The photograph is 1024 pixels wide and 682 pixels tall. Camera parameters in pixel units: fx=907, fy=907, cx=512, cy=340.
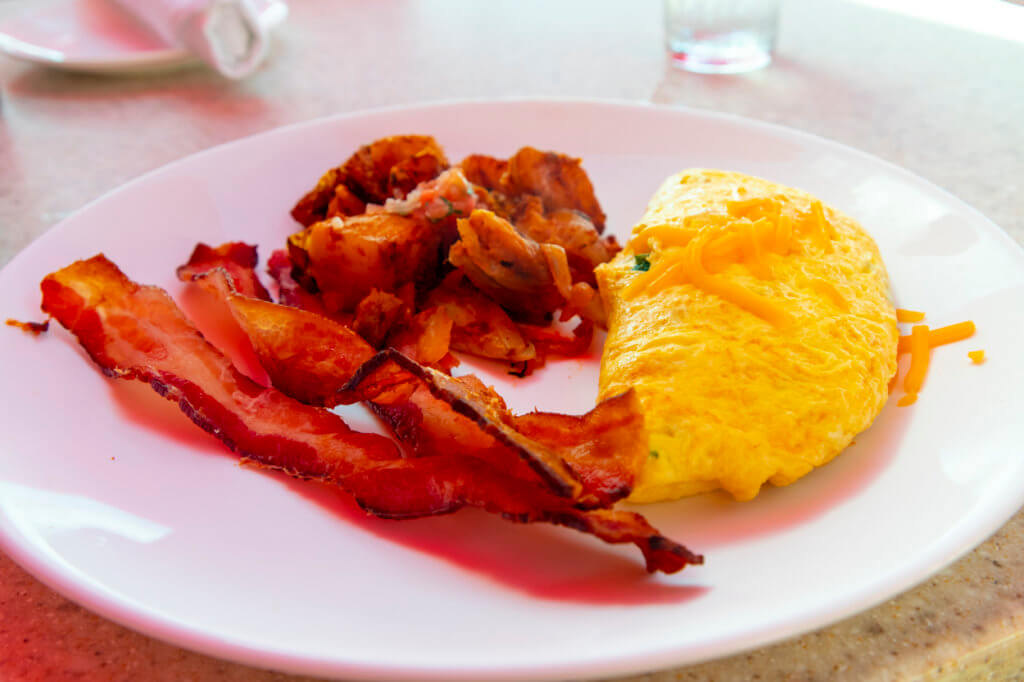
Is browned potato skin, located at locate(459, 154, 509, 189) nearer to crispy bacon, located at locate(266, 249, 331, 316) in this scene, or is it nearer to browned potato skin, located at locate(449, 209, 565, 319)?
browned potato skin, located at locate(449, 209, 565, 319)

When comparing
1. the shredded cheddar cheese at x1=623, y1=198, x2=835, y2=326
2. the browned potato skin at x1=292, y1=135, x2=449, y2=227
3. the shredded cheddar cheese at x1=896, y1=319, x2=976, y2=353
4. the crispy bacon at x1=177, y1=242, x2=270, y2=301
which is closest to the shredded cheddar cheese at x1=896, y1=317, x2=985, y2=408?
the shredded cheddar cheese at x1=896, y1=319, x2=976, y2=353

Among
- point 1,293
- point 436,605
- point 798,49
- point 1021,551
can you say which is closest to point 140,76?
point 1,293

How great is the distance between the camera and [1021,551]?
1226 mm

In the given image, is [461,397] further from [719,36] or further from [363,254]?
[719,36]

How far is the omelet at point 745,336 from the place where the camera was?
122 cm

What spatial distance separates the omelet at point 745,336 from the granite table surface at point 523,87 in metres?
0.84

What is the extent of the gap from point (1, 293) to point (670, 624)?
1.31 m

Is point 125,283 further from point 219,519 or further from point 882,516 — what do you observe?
point 882,516

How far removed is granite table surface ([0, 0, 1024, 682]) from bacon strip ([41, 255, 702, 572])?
73 cm

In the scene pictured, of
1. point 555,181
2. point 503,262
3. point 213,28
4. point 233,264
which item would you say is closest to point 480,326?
point 503,262

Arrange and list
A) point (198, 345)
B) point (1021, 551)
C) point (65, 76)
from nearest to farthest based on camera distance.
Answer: point (1021, 551), point (198, 345), point (65, 76)

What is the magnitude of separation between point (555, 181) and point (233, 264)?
0.66 m

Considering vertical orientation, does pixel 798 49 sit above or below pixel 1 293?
below

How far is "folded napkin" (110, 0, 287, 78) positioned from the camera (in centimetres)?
283
